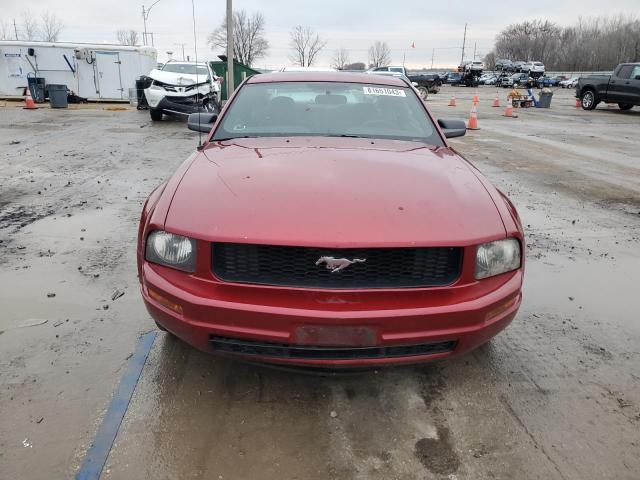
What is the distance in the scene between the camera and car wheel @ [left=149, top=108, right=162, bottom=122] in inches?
571

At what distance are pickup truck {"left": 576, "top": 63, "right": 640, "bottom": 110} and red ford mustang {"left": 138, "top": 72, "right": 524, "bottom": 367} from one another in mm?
21007

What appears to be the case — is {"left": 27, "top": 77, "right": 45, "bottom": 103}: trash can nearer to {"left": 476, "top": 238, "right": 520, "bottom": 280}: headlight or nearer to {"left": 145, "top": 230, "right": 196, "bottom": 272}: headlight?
{"left": 145, "top": 230, "right": 196, "bottom": 272}: headlight

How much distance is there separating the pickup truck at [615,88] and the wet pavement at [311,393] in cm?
1844

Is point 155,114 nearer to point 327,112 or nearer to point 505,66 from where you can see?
point 327,112

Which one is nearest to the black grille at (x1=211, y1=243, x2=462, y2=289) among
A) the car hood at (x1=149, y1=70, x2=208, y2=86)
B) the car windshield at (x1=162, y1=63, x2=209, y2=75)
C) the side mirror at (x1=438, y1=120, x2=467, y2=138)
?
the side mirror at (x1=438, y1=120, x2=467, y2=138)

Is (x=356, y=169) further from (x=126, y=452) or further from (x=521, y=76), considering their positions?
A: (x=521, y=76)

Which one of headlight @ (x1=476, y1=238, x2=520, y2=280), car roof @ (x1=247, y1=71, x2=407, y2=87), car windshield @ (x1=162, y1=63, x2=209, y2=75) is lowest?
headlight @ (x1=476, y1=238, x2=520, y2=280)

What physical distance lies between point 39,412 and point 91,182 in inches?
203

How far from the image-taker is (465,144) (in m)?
11.4

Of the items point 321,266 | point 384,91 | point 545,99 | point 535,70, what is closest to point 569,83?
point 535,70

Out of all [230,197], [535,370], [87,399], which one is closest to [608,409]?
[535,370]

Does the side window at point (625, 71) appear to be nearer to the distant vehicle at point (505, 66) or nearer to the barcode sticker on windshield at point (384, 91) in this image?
the barcode sticker on windshield at point (384, 91)

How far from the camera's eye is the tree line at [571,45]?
270 feet

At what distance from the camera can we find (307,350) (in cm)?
208
